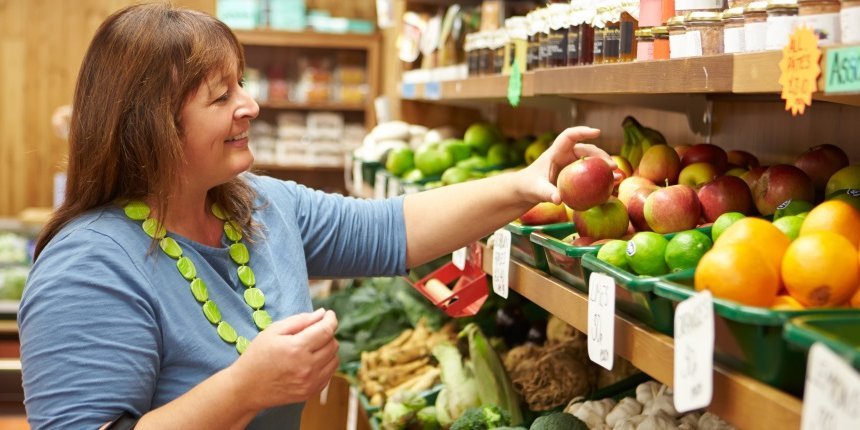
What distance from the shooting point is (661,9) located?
5.36 feet

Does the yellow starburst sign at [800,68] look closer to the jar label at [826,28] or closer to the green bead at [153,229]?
the jar label at [826,28]

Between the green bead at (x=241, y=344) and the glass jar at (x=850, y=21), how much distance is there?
3.78 ft

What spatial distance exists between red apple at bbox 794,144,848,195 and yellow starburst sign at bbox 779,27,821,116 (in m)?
0.54

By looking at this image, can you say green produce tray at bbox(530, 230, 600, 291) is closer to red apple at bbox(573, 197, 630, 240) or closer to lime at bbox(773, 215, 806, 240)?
red apple at bbox(573, 197, 630, 240)

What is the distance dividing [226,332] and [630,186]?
791mm

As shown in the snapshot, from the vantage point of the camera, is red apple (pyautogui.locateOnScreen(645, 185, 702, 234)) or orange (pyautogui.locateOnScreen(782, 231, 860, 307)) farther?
Result: red apple (pyautogui.locateOnScreen(645, 185, 702, 234))

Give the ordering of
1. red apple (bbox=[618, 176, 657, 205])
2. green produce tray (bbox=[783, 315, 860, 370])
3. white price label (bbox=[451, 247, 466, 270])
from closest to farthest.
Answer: green produce tray (bbox=[783, 315, 860, 370]), red apple (bbox=[618, 176, 657, 205]), white price label (bbox=[451, 247, 466, 270])

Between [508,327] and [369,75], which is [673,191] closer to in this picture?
[508,327]

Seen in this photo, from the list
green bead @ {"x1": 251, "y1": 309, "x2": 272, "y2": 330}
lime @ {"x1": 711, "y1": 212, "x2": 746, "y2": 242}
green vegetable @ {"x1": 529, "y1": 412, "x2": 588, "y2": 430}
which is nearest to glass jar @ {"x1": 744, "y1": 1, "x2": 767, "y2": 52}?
lime @ {"x1": 711, "y1": 212, "x2": 746, "y2": 242}

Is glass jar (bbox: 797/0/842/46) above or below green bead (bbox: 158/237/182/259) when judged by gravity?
above

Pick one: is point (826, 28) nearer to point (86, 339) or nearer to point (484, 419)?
point (86, 339)

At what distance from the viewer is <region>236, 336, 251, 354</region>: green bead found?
1.76 meters

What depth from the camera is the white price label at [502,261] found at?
192 cm

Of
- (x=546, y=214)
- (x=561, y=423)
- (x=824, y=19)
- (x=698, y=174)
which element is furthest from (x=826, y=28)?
(x=561, y=423)
